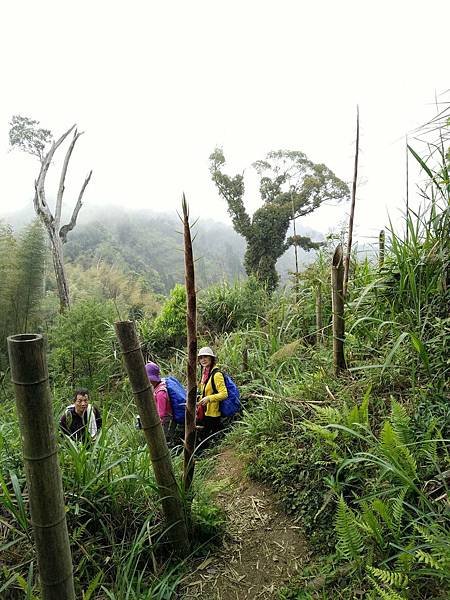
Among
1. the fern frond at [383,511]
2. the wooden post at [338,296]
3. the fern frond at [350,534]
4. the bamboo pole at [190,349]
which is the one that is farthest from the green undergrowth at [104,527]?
the wooden post at [338,296]

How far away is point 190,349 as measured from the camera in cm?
174

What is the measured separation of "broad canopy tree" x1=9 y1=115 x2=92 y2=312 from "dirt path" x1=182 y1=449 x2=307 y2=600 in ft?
33.9

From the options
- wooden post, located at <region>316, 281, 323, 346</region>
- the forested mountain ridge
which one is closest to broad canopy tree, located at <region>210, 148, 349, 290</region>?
the forested mountain ridge

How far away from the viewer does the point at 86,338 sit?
23.8 feet

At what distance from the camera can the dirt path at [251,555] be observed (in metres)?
1.82

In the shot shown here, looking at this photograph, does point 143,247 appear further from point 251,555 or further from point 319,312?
point 251,555

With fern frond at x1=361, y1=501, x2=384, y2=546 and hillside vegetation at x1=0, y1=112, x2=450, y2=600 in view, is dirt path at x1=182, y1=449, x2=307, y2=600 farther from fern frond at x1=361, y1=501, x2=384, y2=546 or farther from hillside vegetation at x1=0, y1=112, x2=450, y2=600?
fern frond at x1=361, y1=501, x2=384, y2=546

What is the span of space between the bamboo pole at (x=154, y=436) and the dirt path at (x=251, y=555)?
19 cm

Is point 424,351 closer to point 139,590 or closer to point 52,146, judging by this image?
point 139,590

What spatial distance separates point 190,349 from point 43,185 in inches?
486

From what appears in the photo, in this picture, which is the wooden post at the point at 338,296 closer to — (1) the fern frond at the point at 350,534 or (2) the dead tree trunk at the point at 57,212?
(1) the fern frond at the point at 350,534

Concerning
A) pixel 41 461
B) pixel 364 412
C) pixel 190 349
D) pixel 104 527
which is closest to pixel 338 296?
pixel 364 412

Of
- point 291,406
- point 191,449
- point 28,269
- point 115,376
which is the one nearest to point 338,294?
point 291,406

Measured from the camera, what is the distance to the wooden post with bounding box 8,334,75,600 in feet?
3.37
